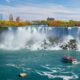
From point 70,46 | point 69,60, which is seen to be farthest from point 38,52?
point 69,60

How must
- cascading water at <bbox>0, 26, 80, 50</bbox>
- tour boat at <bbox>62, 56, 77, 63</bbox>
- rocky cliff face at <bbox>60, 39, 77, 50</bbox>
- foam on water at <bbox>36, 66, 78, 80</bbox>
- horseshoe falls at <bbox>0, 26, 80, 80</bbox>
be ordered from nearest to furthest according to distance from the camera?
foam on water at <bbox>36, 66, 78, 80</bbox>
horseshoe falls at <bbox>0, 26, 80, 80</bbox>
tour boat at <bbox>62, 56, 77, 63</bbox>
rocky cliff face at <bbox>60, 39, 77, 50</bbox>
cascading water at <bbox>0, 26, 80, 50</bbox>

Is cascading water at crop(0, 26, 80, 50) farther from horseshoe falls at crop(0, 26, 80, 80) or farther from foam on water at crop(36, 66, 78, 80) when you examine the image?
foam on water at crop(36, 66, 78, 80)

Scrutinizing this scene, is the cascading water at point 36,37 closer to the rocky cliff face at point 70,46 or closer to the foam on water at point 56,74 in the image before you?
the rocky cliff face at point 70,46

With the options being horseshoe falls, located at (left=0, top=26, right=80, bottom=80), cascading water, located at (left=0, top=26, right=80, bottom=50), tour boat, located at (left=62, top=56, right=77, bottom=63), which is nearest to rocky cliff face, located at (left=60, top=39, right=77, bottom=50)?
horseshoe falls, located at (left=0, top=26, right=80, bottom=80)

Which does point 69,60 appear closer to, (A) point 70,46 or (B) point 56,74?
(B) point 56,74

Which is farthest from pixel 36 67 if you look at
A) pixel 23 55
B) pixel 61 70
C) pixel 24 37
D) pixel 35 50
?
pixel 24 37

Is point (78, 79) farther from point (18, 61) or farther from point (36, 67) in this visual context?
point (18, 61)

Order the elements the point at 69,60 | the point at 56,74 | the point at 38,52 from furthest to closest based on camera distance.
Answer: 1. the point at 38,52
2. the point at 69,60
3. the point at 56,74

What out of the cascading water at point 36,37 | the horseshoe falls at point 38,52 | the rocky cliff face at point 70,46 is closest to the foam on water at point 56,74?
the horseshoe falls at point 38,52
